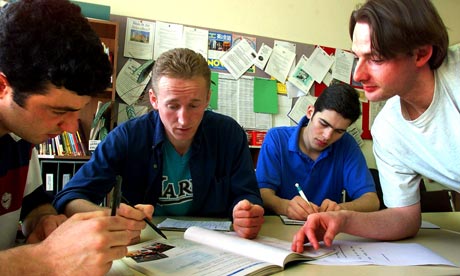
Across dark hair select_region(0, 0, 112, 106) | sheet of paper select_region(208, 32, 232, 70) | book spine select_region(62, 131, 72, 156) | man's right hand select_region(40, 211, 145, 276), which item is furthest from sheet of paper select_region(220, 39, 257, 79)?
man's right hand select_region(40, 211, 145, 276)

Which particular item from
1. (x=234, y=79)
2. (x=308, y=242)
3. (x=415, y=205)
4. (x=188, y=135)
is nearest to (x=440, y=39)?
(x=415, y=205)

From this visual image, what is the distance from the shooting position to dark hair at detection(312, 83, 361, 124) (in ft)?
5.87

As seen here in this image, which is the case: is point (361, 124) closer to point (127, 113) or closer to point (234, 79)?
point (234, 79)

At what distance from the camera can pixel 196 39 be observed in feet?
9.32

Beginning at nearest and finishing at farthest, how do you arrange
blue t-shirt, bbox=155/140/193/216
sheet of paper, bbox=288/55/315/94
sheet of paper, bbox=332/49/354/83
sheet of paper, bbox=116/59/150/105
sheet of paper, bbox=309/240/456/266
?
1. sheet of paper, bbox=309/240/456/266
2. blue t-shirt, bbox=155/140/193/216
3. sheet of paper, bbox=116/59/150/105
4. sheet of paper, bbox=288/55/315/94
5. sheet of paper, bbox=332/49/354/83

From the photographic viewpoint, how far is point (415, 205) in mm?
1187

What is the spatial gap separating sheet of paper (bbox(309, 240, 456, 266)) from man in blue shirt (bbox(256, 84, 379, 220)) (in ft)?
2.32

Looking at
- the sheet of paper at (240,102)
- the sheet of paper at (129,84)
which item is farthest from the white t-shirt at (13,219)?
the sheet of paper at (240,102)

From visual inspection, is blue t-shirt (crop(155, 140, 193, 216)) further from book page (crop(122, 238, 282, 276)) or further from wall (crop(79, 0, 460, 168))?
wall (crop(79, 0, 460, 168))

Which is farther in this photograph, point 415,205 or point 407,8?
point 415,205

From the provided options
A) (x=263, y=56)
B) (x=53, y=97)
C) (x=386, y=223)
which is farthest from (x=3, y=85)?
(x=263, y=56)

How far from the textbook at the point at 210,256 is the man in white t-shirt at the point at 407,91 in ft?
0.41

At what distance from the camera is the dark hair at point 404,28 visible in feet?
3.15

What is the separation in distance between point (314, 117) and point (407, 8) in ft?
3.13
